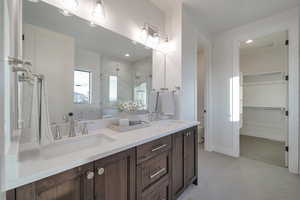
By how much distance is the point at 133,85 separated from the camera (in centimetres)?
191

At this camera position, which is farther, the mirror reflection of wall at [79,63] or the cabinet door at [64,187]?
the mirror reflection of wall at [79,63]

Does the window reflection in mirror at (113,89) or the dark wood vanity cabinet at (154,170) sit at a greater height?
the window reflection in mirror at (113,89)

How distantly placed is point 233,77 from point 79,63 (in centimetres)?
292

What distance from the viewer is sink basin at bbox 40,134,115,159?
0.98m

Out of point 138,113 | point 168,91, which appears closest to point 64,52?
point 138,113

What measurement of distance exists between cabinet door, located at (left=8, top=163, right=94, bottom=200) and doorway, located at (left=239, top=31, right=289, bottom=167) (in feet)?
11.7

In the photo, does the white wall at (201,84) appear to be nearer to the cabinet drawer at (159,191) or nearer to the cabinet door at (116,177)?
the cabinet drawer at (159,191)

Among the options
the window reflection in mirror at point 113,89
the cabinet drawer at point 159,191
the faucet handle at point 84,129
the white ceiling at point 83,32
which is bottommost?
the cabinet drawer at point 159,191

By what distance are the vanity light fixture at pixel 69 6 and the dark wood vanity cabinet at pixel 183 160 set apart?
1625mm

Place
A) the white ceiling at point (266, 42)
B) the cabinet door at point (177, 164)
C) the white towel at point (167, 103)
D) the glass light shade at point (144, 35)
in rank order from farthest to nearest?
1. the white ceiling at point (266, 42)
2. the white towel at point (167, 103)
3. the glass light shade at point (144, 35)
4. the cabinet door at point (177, 164)

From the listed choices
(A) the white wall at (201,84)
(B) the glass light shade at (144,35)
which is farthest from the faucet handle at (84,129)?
(A) the white wall at (201,84)

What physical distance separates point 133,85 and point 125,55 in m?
0.42

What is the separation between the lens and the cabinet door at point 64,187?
2.09 feet

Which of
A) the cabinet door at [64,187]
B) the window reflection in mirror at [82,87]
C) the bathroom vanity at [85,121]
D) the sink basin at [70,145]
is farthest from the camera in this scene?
the window reflection in mirror at [82,87]
